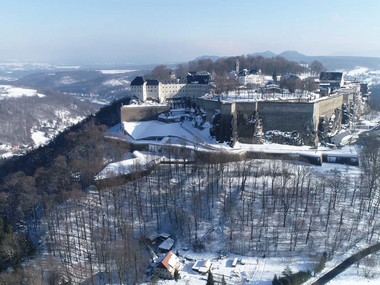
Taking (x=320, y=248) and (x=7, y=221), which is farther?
Answer: (x=7, y=221)

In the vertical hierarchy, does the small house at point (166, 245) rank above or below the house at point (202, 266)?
above

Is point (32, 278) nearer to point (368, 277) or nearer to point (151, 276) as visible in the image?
point (151, 276)

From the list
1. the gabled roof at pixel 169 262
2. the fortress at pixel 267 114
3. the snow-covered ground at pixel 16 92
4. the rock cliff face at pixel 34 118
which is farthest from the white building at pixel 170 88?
the snow-covered ground at pixel 16 92

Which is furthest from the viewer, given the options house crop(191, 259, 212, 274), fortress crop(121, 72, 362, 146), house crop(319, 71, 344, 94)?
house crop(319, 71, 344, 94)

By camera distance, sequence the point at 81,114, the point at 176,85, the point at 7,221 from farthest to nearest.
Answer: the point at 81,114 < the point at 176,85 < the point at 7,221

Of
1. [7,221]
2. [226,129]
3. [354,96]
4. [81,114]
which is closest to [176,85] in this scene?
[226,129]

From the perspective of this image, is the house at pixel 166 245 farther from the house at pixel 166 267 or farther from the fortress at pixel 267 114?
the fortress at pixel 267 114

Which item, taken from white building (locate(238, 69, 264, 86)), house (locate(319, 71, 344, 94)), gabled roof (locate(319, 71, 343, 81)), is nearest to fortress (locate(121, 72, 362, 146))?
house (locate(319, 71, 344, 94))

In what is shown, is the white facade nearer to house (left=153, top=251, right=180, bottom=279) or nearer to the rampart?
the rampart
